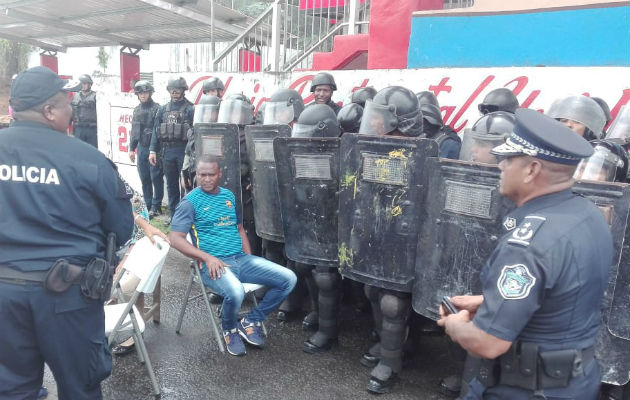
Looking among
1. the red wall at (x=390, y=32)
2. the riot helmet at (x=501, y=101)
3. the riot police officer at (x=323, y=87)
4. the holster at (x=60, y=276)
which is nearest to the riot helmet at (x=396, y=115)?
the riot helmet at (x=501, y=101)

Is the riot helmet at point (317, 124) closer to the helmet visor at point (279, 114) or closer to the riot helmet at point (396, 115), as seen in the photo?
the riot helmet at point (396, 115)

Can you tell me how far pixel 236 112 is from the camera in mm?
5020

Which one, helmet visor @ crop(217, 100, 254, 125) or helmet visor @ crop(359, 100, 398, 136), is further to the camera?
helmet visor @ crop(217, 100, 254, 125)

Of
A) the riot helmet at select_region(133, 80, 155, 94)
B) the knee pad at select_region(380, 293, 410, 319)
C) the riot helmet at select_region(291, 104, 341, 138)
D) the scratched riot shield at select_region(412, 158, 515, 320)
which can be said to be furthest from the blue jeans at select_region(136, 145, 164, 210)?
the scratched riot shield at select_region(412, 158, 515, 320)

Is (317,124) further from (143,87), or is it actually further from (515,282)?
(143,87)

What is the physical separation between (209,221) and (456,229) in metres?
2.00

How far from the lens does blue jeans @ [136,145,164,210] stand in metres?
7.48

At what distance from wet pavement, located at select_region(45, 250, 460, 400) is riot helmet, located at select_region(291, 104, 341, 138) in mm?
1692

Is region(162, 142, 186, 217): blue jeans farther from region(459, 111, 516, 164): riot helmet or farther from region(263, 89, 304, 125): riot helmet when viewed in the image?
region(459, 111, 516, 164): riot helmet

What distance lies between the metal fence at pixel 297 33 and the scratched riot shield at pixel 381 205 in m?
5.35

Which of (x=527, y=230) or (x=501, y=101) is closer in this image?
(x=527, y=230)

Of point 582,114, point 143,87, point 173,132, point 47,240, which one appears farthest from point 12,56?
point 582,114

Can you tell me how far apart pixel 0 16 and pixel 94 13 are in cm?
317

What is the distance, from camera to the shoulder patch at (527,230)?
5.14 feet
